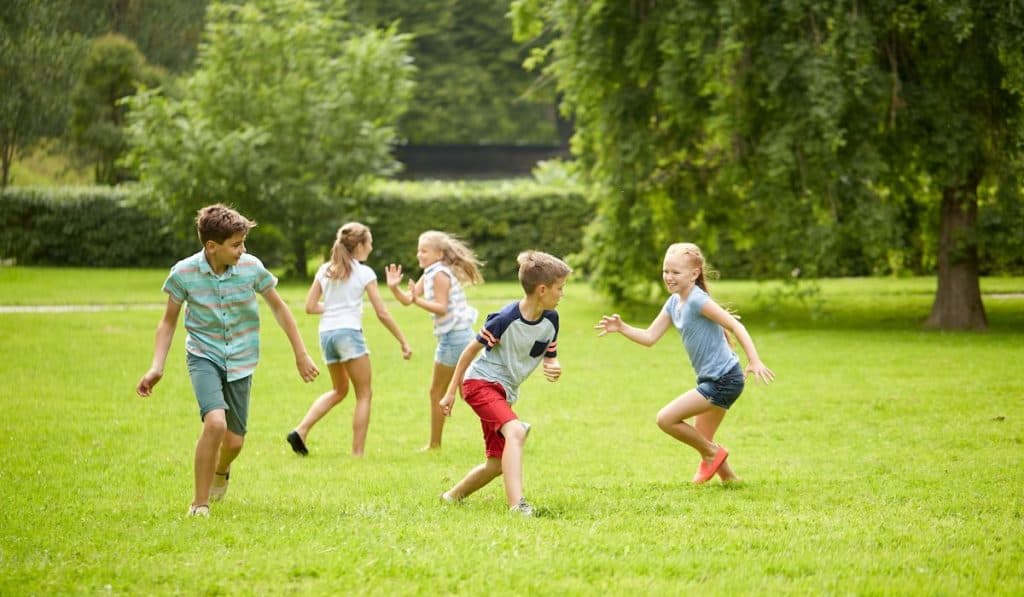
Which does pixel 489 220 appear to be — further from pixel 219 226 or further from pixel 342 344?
pixel 219 226

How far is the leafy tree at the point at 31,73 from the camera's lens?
85.7 ft

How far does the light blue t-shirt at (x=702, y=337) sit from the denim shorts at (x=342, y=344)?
283 cm

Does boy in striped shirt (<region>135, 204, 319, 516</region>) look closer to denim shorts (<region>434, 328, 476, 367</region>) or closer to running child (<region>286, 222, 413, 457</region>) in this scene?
running child (<region>286, 222, 413, 457</region>)

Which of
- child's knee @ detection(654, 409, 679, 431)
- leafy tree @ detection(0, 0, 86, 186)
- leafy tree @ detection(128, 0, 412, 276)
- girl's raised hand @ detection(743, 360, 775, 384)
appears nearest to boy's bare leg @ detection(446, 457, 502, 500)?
child's knee @ detection(654, 409, 679, 431)

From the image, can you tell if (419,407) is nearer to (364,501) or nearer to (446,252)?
(446,252)

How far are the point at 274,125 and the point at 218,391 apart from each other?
2499 cm

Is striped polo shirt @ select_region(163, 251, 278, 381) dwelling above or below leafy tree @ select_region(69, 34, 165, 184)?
below

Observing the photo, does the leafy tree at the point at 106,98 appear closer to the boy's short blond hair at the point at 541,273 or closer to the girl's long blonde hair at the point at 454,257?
the girl's long blonde hair at the point at 454,257

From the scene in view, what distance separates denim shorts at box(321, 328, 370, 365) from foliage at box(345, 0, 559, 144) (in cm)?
4451

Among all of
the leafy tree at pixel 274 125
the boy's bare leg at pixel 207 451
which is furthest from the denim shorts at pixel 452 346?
the leafy tree at pixel 274 125

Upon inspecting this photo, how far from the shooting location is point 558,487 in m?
8.16

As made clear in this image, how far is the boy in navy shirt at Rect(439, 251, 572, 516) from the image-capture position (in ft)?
23.0

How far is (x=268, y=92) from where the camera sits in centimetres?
3092

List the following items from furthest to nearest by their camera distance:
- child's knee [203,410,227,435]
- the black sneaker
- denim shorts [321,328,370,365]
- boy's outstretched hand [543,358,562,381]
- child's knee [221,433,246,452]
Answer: the black sneaker < denim shorts [321,328,370,365] < child's knee [221,433,246,452] < boy's outstretched hand [543,358,562,381] < child's knee [203,410,227,435]
